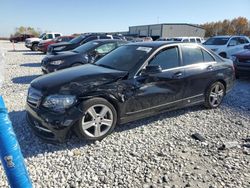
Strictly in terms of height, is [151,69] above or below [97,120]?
above

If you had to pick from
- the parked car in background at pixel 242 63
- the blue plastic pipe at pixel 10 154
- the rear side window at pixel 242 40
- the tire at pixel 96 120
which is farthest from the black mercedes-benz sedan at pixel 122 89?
the rear side window at pixel 242 40

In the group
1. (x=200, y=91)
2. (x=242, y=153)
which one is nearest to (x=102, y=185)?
(x=242, y=153)

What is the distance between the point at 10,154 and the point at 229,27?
93711 millimetres

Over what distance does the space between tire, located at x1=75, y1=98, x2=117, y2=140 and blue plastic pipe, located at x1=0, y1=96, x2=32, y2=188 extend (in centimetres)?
183

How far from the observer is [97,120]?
11.9 feet

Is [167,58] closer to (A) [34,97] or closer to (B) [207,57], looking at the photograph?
(B) [207,57]

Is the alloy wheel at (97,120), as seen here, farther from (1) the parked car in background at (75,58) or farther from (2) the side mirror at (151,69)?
(1) the parked car in background at (75,58)

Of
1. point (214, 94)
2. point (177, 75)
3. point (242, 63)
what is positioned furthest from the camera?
point (242, 63)

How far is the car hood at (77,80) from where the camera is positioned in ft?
11.4

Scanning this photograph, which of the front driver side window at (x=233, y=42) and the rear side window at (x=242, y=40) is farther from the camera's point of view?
the rear side window at (x=242, y=40)

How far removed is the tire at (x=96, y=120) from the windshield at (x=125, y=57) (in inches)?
34.1

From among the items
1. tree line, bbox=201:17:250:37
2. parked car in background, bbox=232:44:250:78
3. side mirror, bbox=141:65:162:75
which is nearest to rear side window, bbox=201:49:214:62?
side mirror, bbox=141:65:162:75

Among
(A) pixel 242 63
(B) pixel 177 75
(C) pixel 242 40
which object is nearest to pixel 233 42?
(C) pixel 242 40

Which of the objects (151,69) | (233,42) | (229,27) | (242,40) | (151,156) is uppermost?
(229,27)
